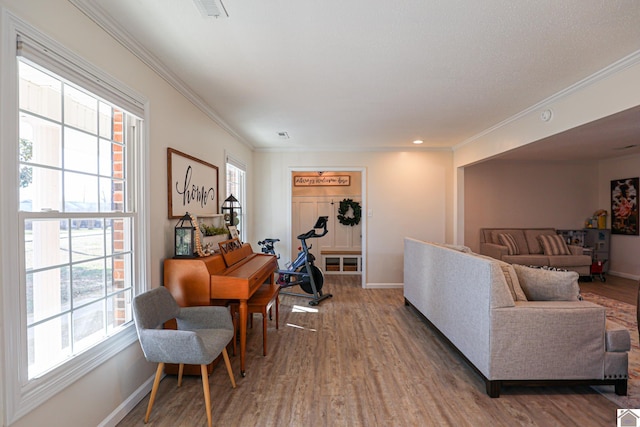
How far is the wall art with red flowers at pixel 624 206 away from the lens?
19.3ft

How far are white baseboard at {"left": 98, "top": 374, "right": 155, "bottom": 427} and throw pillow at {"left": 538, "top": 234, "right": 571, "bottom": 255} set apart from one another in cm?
669

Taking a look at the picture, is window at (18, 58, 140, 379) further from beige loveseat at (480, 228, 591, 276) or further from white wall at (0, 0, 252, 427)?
beige loveseat at (480, 228, 591, 276)

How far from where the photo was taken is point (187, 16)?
1805 millimetres

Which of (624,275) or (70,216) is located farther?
(624,275)

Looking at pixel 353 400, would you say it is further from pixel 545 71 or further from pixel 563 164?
pixel 563 164

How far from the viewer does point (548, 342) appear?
2.22 meters

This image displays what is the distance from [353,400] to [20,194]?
7.59 ft

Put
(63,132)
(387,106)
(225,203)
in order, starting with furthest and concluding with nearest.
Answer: (225,203), (387,106), (63,132)

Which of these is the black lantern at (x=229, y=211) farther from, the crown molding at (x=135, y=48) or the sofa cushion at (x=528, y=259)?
the sofa cushion at (x=528, y=259)

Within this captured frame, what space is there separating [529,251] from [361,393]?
5404 mm

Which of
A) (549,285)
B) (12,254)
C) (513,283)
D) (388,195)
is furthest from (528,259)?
(12,254)

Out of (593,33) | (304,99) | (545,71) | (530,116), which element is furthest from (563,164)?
(304,99)

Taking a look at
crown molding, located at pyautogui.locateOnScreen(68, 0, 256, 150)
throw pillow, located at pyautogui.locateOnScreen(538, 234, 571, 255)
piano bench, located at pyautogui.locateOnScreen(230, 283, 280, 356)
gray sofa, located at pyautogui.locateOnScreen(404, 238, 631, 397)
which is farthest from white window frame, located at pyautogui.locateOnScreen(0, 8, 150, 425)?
throw pillow, located at pyautogui.locateOnScreen(538, 234, 571, 255)

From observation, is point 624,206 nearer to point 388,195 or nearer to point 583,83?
point 388,195
